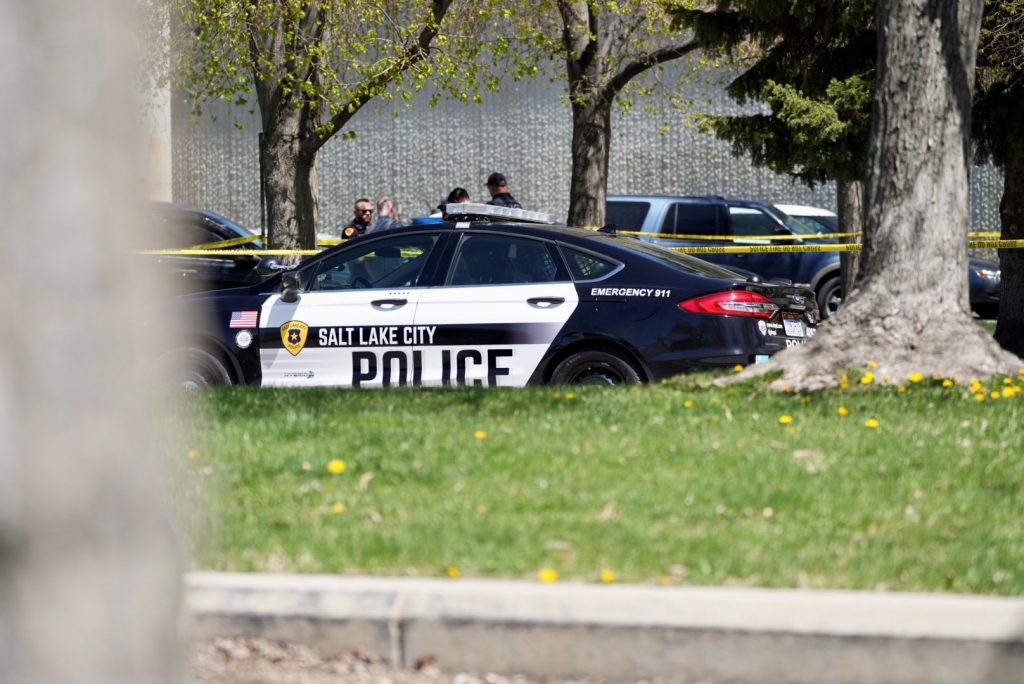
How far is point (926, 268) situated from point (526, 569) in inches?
186

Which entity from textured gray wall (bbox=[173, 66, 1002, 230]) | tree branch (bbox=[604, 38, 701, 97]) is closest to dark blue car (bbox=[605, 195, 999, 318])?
tree branch (bbox=[604, 38, 701, 97])

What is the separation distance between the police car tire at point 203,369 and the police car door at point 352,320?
1.07 ft

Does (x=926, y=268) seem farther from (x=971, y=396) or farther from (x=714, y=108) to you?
(x=714, y=108)

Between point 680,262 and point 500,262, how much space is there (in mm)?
1221

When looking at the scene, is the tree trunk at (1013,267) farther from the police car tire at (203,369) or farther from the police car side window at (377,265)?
the police car tire at (203,369)

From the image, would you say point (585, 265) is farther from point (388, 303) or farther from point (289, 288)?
point (289, 288)

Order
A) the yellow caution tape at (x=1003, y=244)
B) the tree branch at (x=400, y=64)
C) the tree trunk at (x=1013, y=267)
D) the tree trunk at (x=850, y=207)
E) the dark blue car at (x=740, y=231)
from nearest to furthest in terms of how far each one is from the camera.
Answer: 1. the yellow caution tape at (x=1003, y=244)
2. the tree trunk at (x=1013, y=267)
3. the tree branch at (x=400, y=64)
4. the tree trunk at (x=850, y=207)
5. the dark blue car at (x=740, y=231)

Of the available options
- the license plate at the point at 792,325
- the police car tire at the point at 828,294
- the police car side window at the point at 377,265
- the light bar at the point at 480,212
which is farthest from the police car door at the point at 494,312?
the police car tire at the point at 828,294

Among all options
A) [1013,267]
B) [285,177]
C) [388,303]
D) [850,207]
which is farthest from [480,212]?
[850,207]

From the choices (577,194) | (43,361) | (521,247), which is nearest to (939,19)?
(521,247)

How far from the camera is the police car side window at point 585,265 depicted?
9.42 metres

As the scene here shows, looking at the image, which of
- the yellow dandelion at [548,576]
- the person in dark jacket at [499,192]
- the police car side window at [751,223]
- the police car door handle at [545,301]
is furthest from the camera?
the police car side window at [751,223]

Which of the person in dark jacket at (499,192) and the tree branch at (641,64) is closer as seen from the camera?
the person in dark jacket at (499,192)

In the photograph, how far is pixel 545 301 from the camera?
940 cm
